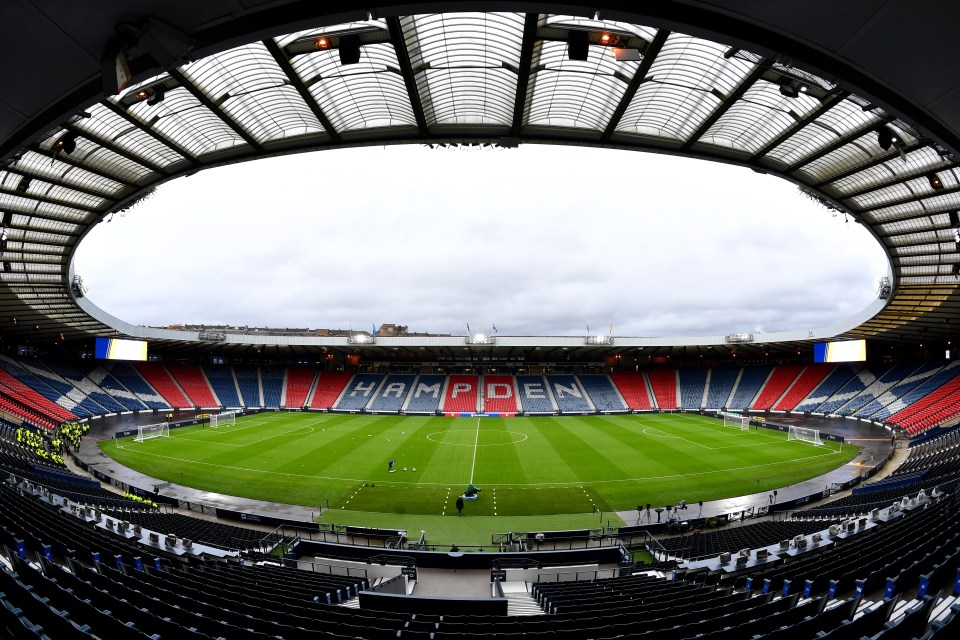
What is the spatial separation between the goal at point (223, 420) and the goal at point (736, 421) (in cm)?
5686

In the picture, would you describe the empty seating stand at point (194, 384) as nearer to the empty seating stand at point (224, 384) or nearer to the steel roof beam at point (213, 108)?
the empty seating stand at point (224, 384)

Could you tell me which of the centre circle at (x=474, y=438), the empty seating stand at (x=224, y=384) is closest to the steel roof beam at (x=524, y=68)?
the centre circle at (x=474, y=438)

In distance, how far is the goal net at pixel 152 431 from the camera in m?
42.5

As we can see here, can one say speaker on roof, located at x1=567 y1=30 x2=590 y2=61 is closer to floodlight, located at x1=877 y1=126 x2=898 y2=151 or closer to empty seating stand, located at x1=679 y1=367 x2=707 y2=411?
floodlight, located at x1=877 y1=126 x2=898 y2=151

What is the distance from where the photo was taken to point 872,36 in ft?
16.8

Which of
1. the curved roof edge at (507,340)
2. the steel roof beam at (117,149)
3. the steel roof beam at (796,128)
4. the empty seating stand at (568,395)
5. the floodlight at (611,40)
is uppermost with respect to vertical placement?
the steel roof beam at (117,149)

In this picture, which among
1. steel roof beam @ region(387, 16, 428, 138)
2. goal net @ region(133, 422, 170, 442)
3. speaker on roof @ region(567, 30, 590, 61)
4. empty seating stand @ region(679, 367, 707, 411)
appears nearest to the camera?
speaker on roof @ region(567, 30, 590, 61)

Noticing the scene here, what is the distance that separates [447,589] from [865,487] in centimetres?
2504

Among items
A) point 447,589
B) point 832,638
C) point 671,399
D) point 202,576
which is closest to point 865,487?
point 447,589

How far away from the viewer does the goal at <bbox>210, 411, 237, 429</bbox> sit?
165 feet

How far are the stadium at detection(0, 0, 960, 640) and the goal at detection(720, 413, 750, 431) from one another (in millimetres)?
1262

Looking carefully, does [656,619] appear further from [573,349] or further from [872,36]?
[573,349]

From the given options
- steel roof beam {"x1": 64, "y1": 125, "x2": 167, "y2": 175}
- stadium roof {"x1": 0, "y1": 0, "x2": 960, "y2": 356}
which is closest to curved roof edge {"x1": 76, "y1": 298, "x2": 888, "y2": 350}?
stadium roof {"x1": 0, "y1": 0, "x2": 960, "y2": 356}

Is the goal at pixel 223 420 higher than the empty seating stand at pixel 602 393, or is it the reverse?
the empty seating stand at pixel 602 393
